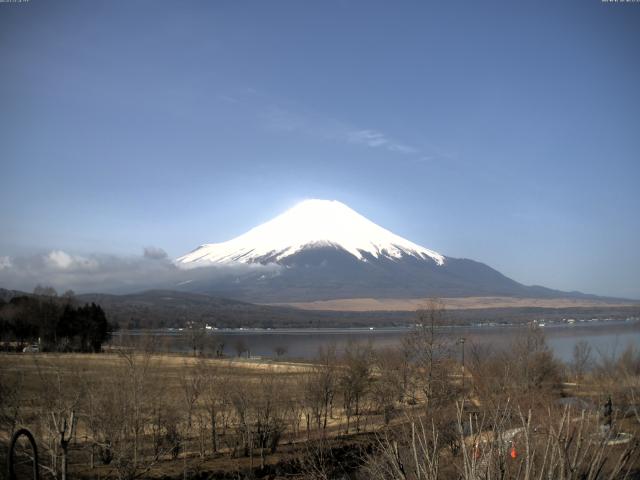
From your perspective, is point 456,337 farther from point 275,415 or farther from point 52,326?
→ point 52,326

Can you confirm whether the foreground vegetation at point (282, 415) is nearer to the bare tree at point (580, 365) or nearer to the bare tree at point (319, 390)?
the bare tree at point (319, 390)

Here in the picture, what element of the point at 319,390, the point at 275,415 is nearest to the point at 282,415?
the point at 319,390

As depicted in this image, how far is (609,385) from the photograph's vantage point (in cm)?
2444

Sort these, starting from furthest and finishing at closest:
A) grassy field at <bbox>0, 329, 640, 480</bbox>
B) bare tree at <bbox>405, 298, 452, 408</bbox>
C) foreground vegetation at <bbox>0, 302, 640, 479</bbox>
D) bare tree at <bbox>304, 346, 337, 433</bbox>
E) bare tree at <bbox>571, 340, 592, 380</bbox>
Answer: bare tree at <bbox>571, 340, 592, 380</bbox>
bare tree at <bbox>304, 346, 337, 433</bbox>
bare tree at <bbox>405, 298, 452, 408</bbox>
grassy field at <bbox>0, 329, 640, 480</bbox>
foreground vegetation at <bbox>0, 302, 640, 479</bbox>

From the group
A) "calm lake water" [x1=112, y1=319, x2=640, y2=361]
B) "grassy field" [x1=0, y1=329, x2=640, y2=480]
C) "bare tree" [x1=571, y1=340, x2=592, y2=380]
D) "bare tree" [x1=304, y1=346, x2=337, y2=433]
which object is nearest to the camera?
"grassy field" [x1=0, y1=329, x2=640, y2=480]

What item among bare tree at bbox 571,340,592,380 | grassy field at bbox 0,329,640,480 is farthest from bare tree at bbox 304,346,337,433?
bare tree at bbox 571,340,592,380

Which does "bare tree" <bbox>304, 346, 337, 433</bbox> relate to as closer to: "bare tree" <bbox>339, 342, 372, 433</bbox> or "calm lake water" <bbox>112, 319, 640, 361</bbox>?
"bare tree" <bbox>339, 342, 372, 433</bbox>

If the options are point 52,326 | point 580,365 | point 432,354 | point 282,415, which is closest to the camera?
point 432,354

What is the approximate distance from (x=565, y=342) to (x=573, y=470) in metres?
79.2

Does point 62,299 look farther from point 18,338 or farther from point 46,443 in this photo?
point 46,443

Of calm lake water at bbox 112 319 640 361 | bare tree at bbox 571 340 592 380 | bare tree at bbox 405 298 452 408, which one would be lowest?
calm lake water at bbox 112 319 640 361

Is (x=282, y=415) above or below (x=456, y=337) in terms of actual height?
below

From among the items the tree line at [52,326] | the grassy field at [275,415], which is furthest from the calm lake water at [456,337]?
the grassy field at [275,415]

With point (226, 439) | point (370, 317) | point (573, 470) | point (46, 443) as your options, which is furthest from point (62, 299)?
point (370, 317)
